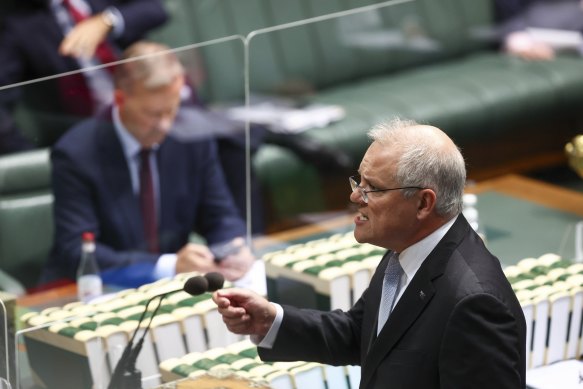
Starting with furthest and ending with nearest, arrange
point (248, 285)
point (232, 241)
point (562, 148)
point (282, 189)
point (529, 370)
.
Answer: point (562, 148) < point (282, 189) < point (232, 241) < point (248, 285) < point (529, 370)

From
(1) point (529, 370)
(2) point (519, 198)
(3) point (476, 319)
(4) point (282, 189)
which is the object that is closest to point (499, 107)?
(2) point (519, 198)

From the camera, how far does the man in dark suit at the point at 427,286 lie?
2459mm

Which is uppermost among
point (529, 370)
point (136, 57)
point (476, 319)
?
point (136, 57)

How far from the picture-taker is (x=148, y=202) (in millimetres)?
4008

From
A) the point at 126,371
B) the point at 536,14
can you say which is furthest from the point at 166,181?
the point at 536,14

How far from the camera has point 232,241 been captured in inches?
162

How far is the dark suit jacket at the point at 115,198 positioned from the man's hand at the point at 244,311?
1247 millimetres

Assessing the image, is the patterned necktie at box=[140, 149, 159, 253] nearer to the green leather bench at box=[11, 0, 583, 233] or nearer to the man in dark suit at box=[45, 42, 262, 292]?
the man in dark suit at box=[45, 42, 262, 292]

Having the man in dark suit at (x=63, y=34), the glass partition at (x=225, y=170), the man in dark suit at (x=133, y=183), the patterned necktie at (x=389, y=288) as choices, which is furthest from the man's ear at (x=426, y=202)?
the man in dark suit at (x=63, y=34)

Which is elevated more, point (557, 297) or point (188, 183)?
point (188, 183)

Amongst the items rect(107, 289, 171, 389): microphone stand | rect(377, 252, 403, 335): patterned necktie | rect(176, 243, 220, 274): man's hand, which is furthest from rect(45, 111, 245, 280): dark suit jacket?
rect(377, 252, 403, 335): patterned necktie

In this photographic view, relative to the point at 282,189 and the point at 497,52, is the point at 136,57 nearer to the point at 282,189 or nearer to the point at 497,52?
the point at 282,189

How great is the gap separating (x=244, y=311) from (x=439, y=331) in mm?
421

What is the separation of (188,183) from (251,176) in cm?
20
